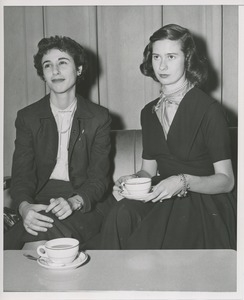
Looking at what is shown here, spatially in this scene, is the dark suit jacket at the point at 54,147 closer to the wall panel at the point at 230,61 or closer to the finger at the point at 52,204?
the finger at the point at 52,204

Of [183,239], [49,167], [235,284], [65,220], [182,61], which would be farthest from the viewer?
[49,167]

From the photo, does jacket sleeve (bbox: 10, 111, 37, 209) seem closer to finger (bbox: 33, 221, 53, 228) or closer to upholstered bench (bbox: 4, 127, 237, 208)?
finger (bbox: 33, 221, 53, 228)

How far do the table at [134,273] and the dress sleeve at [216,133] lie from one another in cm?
54

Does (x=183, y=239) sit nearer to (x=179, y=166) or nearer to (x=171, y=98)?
(x=179, y=166)

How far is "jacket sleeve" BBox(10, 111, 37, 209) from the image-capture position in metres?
1.64

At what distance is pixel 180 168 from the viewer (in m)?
1.55

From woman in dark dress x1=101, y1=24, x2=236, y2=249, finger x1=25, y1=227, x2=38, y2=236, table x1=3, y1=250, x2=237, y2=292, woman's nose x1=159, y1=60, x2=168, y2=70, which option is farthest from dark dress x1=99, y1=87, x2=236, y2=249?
table x1=3, y1=250, x2=237, y2=292

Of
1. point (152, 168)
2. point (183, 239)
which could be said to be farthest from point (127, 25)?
point (183, 239)

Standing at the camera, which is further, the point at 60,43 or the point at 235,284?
the point at 60,43

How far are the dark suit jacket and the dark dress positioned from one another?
22 cm

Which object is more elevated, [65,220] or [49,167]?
[49,167]

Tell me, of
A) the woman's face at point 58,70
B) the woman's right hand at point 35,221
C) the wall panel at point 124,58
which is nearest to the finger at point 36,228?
the woman's right hand at point 35,221

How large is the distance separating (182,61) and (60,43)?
0.51 metres

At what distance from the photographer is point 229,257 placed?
0.95 metres
